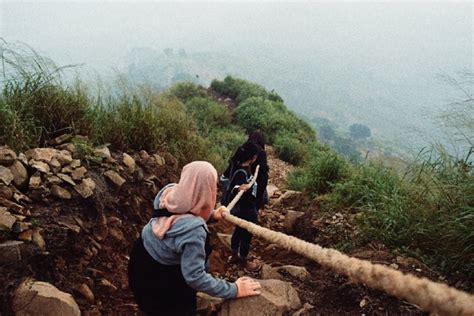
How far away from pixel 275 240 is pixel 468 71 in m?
2.77

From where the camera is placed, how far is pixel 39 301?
1999 millimetres

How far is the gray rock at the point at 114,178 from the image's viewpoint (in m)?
3.16

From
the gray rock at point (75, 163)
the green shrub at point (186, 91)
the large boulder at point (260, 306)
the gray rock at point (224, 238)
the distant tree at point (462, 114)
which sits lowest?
the gray rock at point (224, 238)

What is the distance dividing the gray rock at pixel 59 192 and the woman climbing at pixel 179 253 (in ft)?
2.65

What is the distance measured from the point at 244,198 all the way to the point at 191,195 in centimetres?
160

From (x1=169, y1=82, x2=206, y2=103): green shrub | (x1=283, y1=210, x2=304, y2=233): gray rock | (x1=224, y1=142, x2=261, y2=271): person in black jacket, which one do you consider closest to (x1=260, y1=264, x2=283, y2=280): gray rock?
(x1=224, y1=142, x2=261, y2=271): person in black jacket

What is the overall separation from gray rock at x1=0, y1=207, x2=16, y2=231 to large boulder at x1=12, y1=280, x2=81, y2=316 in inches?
13.6

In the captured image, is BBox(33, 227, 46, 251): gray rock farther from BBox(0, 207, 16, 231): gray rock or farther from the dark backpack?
the dark backpack

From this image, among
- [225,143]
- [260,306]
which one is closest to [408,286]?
[260,306]

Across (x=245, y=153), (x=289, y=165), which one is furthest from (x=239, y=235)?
(x=289, y=165)

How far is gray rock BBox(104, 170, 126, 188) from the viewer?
3.16m

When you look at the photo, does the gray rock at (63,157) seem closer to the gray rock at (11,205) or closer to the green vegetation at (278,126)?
the gray rock at (11,205)

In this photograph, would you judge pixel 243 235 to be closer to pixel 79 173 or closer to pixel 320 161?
A: pixel 79 173

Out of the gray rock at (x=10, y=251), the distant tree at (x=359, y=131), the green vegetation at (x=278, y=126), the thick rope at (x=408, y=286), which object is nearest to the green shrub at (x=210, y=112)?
the green vegetation at (x=278, y=126)
